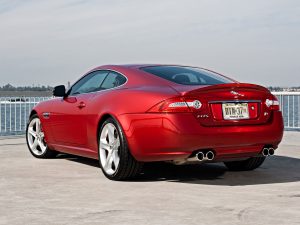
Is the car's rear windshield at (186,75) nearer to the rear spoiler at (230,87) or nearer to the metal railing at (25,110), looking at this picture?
the rear spoiler at (230,87)

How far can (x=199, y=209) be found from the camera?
434 centimetres

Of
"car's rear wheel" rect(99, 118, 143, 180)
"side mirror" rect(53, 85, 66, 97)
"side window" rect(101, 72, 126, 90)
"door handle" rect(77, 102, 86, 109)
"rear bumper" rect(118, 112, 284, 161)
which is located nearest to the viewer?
"rear bumper" rect(118, 112, 284, 161)

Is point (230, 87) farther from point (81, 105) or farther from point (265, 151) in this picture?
point (81, 105)

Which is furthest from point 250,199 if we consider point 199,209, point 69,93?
point 69,93

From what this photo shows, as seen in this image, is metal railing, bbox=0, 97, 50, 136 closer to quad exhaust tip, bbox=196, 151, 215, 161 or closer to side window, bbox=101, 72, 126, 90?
side window, bbox=101, 72, 126, 90

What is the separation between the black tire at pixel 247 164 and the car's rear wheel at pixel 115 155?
1.45 meters

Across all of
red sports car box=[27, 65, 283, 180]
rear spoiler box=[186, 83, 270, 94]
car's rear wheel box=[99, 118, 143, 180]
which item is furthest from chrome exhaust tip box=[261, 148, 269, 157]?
car's rear wheel box=[99, 118, 143, 180]

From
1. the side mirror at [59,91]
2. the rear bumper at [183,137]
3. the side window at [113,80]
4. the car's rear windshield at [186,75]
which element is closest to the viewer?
the rear bumper at [183,137]

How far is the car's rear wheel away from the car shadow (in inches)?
8.1

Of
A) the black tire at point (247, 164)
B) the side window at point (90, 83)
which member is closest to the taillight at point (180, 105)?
the side window at point (90, 83)

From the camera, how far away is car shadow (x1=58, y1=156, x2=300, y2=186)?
593 centimetres

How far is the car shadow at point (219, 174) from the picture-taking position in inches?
234

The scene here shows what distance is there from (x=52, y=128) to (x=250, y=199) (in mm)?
3544

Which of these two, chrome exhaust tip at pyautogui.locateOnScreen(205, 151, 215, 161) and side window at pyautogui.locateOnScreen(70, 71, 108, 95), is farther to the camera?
side window at pyautogui.locateOnScreen(70, 71, 108, 95)
